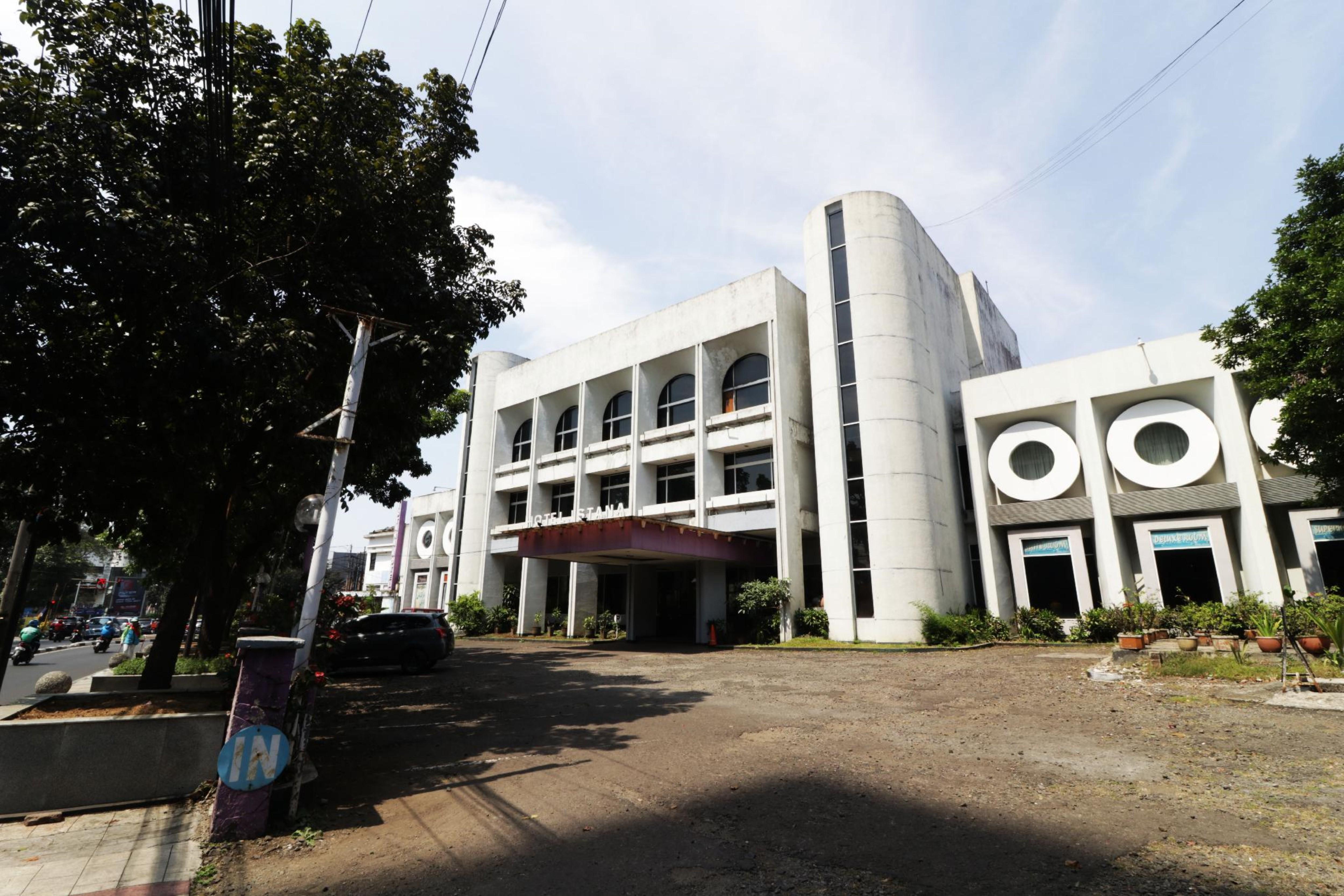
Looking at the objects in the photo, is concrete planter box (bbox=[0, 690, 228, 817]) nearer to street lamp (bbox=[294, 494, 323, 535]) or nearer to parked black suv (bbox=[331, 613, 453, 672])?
street lamp (bbox=[294, 494, 323, 535])

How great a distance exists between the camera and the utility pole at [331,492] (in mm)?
6461

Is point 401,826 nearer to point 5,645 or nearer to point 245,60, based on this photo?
point 5,645

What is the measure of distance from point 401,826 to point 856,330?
2192 centimetres

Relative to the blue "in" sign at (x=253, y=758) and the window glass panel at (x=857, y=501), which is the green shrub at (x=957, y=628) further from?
the blue "in" sign at (x=253, y=758)

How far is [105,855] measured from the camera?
5113mm

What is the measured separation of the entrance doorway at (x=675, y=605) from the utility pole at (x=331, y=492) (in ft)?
72.8

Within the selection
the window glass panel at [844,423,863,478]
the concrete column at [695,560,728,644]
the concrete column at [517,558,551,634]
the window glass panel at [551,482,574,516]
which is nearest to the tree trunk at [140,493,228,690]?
the concrete column at [695,560,728,644]

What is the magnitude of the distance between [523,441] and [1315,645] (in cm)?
3296

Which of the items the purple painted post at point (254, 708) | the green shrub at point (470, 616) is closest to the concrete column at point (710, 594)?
the green shrub at point (470, 616)

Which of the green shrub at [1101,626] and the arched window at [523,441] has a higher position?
the arched window at [523,441]

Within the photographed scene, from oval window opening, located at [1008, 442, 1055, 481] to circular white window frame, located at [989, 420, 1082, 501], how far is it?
0.37ft

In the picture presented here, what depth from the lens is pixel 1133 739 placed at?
800 cm

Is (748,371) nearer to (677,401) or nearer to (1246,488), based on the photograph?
(677,401)

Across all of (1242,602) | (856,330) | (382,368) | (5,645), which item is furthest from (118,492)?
(1242,602)
